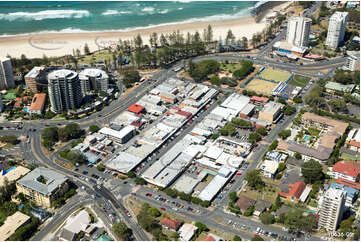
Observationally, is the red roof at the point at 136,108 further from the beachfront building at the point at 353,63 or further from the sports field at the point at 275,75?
the beachfront building at the point at 353,63

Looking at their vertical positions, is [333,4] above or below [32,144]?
above

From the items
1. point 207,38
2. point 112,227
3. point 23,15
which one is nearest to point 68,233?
point 112,227

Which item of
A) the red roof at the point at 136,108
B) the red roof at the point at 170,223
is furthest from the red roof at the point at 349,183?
the red roof at the point at 136,108

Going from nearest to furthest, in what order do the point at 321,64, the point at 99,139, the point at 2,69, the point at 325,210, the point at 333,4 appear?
1. the point at 325,210
2. the point at 99,139
3. the point at 2,69
4. the point at 321,64
5. the point at 333,4

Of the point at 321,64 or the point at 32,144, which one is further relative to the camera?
the point at 321,64

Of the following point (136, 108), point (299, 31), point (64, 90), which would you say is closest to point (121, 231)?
point (136, 108)

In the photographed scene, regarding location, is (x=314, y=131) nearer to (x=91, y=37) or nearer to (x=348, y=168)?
(x=348, y=168)

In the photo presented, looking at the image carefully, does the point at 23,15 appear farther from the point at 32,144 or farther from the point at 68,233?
the point at 68,233
